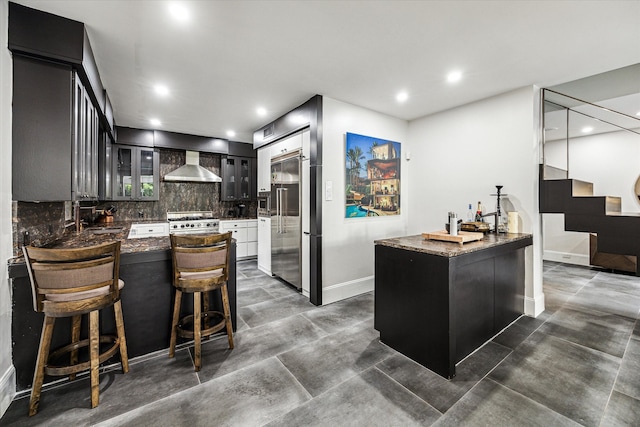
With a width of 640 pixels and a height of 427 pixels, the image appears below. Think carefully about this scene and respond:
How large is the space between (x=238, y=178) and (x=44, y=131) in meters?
4.30

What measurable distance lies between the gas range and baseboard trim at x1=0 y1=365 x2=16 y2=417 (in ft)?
11.1

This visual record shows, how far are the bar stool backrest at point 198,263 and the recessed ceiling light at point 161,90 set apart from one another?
2045 mm

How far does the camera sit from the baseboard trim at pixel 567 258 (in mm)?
5320

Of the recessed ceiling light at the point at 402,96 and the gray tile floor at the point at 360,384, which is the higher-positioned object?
the recessed ceiling light at the point at 402,96

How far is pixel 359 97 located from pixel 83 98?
→ 9.47 ft

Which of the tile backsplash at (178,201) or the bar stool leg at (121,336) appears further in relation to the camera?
the tile backsplash at (178,201)

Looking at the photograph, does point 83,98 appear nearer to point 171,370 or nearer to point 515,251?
point 171,370

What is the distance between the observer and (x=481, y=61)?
2.57 metres

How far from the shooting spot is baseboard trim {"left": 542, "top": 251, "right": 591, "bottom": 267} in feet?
17.5

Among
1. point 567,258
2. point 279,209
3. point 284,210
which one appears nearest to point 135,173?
point 279,209

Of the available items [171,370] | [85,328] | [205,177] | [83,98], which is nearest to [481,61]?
[83,98]

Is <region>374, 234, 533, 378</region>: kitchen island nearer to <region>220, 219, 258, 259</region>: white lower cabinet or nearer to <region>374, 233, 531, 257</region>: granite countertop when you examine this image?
<region>374, 233, 531, 257</region>: granite countertop

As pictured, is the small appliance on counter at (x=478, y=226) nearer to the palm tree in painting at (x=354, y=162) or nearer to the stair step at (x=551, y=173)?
the stair step at (x=551, y=173)

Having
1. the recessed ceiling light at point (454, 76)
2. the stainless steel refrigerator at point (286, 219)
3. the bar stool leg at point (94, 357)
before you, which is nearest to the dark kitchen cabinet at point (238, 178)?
the stainless steel refrigerator at point (286, 219)
